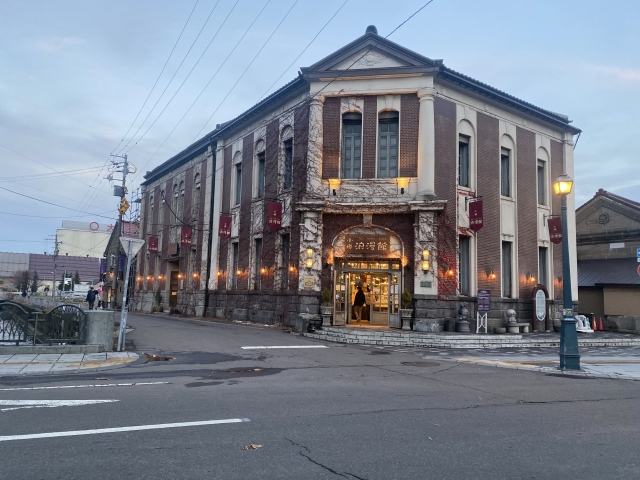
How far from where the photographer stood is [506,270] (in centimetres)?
2494

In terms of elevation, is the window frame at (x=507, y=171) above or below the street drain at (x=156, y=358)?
above

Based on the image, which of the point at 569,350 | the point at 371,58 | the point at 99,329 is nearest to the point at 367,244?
the point at 371,58

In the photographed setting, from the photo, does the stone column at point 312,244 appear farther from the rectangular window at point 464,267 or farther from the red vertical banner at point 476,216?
the red vertical banner at point 476,216

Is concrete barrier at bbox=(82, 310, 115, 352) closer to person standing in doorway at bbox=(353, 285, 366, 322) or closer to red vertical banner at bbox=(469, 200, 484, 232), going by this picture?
person standing in doorway at bbox=(353, 285, 366, 322)

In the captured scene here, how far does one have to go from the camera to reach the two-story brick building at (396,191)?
72.3 feet

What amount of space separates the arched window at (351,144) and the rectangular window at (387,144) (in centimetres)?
93

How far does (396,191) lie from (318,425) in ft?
54.9

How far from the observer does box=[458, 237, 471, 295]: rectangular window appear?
23.1 metres

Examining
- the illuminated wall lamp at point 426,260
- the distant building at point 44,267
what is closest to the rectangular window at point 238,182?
the illuminated wall lamp at point 426,260

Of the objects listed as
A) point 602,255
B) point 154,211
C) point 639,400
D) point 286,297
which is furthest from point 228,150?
point 639,400

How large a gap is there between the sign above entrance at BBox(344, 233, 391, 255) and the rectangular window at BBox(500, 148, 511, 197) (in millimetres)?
7243

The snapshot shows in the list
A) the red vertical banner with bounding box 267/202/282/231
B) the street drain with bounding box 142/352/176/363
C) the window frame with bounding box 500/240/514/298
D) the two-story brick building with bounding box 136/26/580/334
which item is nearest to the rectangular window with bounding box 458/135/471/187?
the two-story brick building with bounding box 136/26/580/334

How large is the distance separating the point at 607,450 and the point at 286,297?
19.1m

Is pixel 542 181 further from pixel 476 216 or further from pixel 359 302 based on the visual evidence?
pixel 359 302
